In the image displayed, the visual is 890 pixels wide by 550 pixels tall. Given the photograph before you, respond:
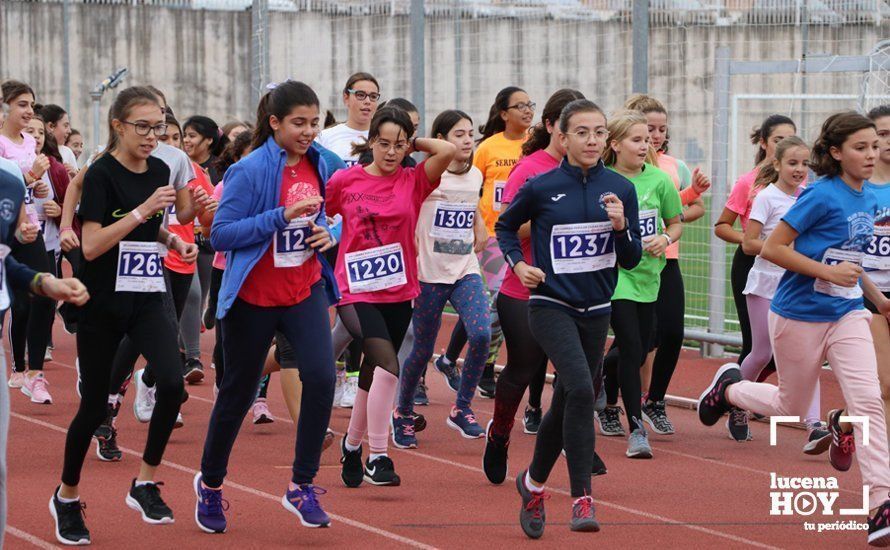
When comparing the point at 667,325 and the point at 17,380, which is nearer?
the point at 667,325

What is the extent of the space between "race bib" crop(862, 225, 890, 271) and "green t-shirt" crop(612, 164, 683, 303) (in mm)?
1370

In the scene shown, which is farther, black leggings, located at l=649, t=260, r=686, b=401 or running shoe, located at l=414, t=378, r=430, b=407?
running shoe, located at l=414, t=378, r=430, b=407

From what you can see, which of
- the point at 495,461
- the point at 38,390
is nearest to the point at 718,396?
the point at 495,461

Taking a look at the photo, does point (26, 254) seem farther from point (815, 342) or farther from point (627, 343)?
point (815, 342)

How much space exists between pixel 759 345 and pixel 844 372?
222cm

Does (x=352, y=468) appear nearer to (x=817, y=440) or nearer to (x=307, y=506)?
(x=307, y=506)

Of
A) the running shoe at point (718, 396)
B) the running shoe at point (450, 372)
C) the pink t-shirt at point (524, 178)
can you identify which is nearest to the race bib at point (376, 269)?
the pink t-shirt at point (524, 178)

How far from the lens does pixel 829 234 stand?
21.8 ft

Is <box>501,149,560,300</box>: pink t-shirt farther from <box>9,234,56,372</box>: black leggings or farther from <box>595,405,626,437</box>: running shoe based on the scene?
<box>9,234,56,372</box>: black leggings

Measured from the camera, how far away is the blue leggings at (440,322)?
28.0ft

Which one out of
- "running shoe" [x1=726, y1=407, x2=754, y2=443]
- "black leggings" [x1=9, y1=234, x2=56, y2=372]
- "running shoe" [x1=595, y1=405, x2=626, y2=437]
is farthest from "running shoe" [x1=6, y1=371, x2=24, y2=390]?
"running shoe" [x1=726, y1=407, x2=754, y2=443]

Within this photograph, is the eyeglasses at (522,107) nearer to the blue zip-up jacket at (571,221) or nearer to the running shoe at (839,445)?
the blue zip-up jacket at (571,221)

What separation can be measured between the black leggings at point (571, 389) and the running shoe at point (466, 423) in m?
2.33

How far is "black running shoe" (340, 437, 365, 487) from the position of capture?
741cm
